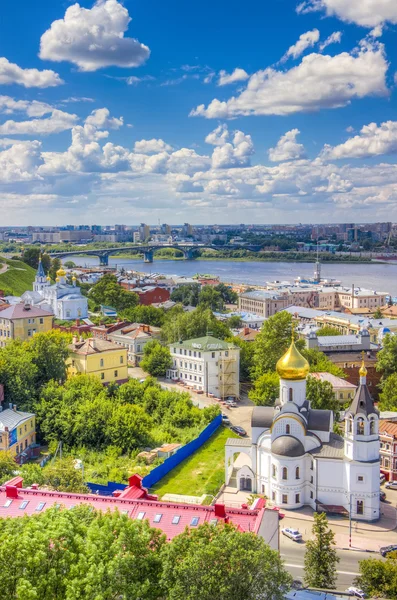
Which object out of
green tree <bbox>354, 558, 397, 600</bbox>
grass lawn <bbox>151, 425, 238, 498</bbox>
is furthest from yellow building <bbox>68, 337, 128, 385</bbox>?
green tree <bbox>354, 558, 397, 600</bbox>

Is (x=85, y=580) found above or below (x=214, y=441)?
above

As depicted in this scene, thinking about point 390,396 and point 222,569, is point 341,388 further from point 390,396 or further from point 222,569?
point 222,569

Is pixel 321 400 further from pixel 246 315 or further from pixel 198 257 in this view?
pixel 198 257

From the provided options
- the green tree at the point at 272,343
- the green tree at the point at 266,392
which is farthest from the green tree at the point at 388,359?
the green tree at the point at 266,392

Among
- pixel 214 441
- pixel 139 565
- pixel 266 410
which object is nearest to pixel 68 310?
pixel 214 441

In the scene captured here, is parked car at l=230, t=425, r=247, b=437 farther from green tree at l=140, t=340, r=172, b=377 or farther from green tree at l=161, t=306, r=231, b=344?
green tree at l=161, t=306, r=231, b=344

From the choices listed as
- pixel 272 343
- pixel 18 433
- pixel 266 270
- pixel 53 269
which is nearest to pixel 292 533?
pixel 18 433
